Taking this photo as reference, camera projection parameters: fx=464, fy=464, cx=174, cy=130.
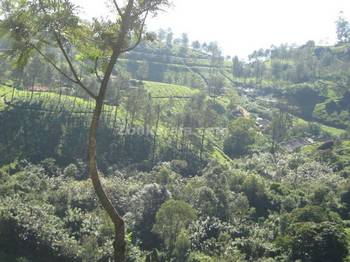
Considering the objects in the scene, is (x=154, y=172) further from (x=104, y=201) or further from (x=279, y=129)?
(x=104, y=201)

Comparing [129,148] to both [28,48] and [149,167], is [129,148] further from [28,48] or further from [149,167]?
[28,48]

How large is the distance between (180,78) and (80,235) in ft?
424

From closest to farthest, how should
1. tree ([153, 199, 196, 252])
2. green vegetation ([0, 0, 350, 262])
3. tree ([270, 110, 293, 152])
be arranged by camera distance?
green vegetation ([0, 0, 350, 262]) → tree ([153, 199, 196, 252]) → tree ([270, 110, 293, 152])

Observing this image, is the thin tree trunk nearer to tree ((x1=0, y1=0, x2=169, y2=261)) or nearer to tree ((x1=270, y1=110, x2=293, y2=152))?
tree ((x1=0, y1=0, x2=169, y2=261))

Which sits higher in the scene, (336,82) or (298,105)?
(336,82)

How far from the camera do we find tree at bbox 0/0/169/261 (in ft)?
45.6

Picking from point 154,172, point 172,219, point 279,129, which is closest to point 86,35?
point 172,219

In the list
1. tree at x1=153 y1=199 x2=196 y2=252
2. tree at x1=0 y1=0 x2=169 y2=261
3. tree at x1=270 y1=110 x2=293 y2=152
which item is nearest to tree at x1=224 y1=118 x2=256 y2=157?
tree at x1=270 y1=110 x2=293 y2=152

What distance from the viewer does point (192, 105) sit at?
128m

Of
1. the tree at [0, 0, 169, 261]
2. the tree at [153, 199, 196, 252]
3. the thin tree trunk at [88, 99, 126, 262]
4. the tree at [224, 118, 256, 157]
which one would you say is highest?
the tree at [0, 0, 169, 261]

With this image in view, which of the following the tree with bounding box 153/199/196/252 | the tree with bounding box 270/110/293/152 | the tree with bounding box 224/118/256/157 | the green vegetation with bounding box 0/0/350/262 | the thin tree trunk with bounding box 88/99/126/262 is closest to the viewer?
the thin tree trunk with bounding box 88/99/126/262

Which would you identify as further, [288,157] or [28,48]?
[288,157]

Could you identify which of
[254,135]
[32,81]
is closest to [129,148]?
[32,81]

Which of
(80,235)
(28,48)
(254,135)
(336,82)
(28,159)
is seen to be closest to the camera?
(28,48)
